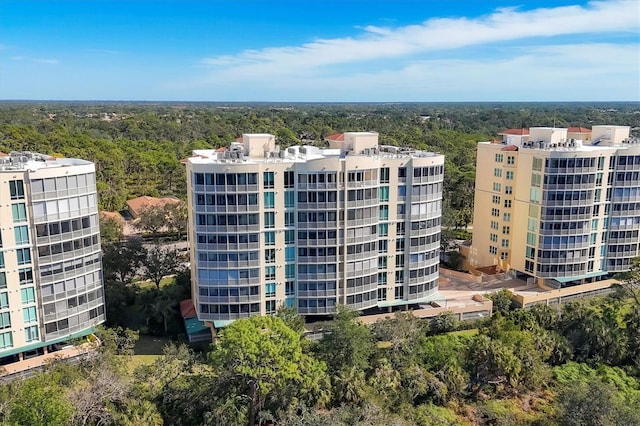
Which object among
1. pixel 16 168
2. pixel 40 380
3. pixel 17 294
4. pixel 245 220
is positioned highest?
pixel 16 168

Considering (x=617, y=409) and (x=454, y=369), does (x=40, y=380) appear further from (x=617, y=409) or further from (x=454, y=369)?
(x=617, y=409)

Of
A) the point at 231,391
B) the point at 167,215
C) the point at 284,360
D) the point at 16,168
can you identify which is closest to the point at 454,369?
the point at 284,360

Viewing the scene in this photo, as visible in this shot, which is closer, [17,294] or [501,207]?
[17,294]

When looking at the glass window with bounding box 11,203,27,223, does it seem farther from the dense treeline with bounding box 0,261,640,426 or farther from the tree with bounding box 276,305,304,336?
the tree with bounding box 276,305,304,336

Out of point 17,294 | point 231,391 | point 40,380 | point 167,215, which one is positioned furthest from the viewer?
point 167,215

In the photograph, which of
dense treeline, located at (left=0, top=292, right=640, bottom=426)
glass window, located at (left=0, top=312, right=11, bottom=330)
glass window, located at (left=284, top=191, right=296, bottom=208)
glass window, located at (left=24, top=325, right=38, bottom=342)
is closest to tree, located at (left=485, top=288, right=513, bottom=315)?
dense treeline, located at (left=0, top=292, right=640, bottom=426)

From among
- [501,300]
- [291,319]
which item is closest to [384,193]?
[291,319]

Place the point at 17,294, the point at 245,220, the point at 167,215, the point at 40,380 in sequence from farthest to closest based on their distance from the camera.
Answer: the point at 167,215 → the point at 245,220 → the point at 17,294 → the point at 40,380

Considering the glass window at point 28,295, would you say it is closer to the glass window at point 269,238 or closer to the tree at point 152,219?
the glass window at point 269,238
